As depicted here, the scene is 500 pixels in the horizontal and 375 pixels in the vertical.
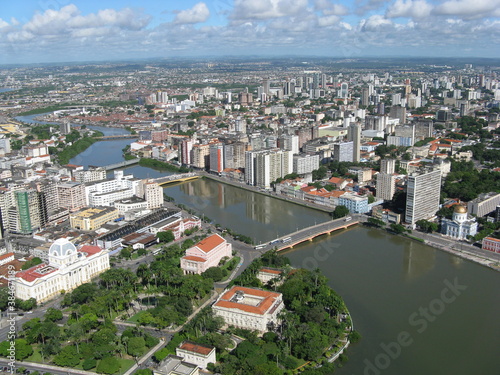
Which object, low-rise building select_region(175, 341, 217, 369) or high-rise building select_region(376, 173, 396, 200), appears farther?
high-rise building select_region(376, 173, 396, 200)

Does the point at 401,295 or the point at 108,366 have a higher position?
the point at 108,366

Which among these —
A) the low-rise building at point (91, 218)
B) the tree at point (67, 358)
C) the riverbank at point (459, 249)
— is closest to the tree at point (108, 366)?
the tree at point (67, 358)

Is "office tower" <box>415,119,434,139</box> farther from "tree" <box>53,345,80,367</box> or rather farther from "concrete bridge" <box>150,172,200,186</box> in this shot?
"tree" <box>53,345,80,367</box>

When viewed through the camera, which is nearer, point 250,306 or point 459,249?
point 250,306

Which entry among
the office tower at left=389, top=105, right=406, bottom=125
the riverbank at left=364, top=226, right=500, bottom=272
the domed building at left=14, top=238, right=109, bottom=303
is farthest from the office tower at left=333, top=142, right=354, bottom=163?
the domed building at left=14, top=238, right=109, bottom=303

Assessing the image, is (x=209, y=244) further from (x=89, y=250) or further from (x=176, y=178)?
(x=176, y=178)

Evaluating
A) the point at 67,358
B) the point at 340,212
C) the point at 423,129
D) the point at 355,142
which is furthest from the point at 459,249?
the point at 423,129
